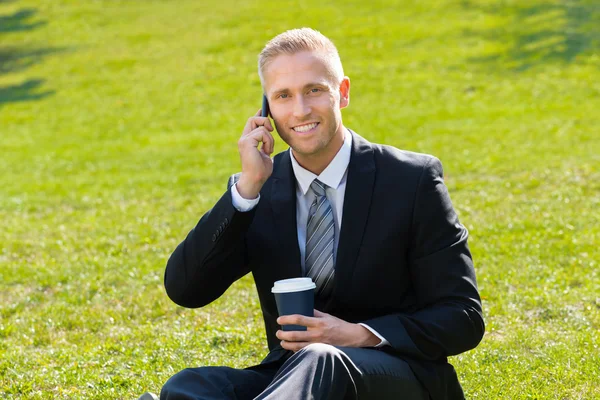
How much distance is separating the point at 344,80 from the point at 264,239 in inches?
37.2

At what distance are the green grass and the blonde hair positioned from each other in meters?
2.45

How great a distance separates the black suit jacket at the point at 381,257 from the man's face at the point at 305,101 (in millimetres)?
204

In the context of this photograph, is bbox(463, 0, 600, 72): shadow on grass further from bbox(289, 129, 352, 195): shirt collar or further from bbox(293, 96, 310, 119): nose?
bbox(293, 96, 310, 119): nose

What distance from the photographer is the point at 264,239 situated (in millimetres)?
4383

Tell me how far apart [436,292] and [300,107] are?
1135mm

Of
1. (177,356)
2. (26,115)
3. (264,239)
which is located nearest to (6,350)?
(177,356)

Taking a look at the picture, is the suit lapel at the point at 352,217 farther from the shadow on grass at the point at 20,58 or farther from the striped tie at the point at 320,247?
the shadow on grass at the point at 20,58

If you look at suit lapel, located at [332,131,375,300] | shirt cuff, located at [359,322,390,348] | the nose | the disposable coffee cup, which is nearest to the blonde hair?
the nose

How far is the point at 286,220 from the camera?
4.38 m

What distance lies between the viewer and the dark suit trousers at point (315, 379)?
3.52m

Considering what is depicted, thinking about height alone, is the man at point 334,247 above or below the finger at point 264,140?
below

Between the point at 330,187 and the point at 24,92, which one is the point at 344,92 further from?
the point at 24,92

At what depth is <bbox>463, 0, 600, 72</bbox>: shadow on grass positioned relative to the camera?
910 inches

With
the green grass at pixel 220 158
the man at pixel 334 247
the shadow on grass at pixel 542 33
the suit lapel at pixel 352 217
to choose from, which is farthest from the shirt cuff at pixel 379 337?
the shadow on grass at pixel 542 33
